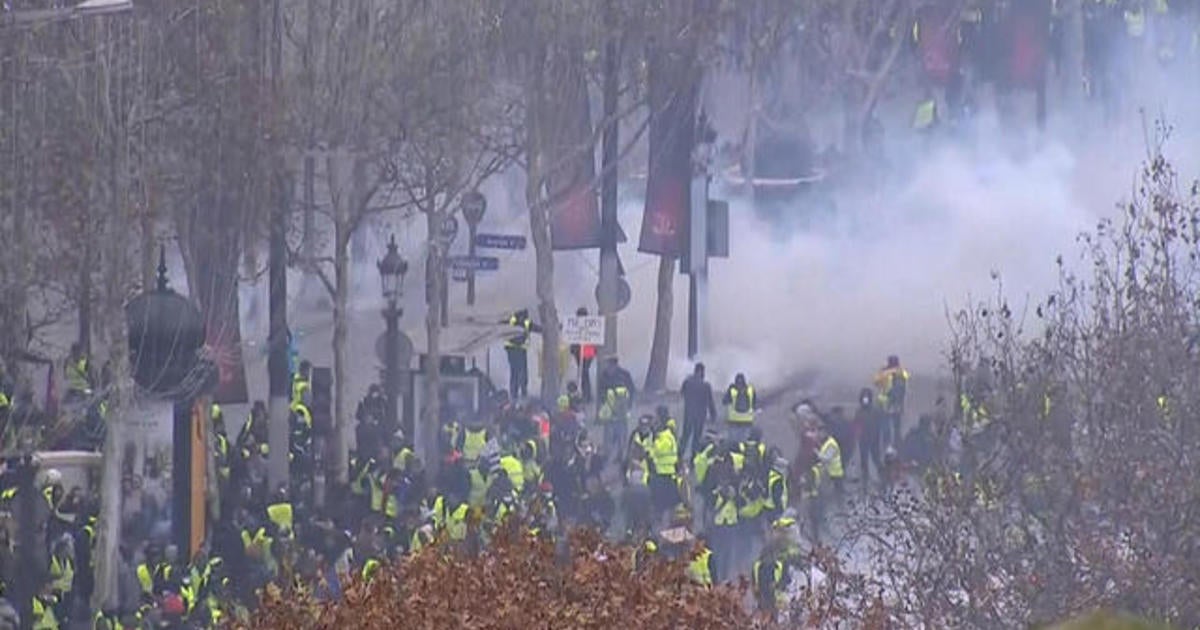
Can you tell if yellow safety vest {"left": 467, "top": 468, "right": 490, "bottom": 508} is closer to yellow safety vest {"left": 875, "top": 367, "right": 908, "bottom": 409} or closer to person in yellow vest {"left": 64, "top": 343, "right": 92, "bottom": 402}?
person in yellow vest {"left": 64, "top": 343, "right": 92, "bottom": 402}

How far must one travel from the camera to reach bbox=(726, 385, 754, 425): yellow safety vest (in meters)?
32.8

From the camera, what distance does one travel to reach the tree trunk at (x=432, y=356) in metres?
30.3

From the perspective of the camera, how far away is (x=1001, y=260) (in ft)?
127

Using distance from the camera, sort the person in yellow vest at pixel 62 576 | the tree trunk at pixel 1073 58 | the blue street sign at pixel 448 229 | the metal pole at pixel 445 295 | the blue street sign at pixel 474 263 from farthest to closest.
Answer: the tree trunk at pixel 1073 58
the metal pole at pixel 445 295
the blue street sign at pixel 448 229
the blue street sign at pixel 474 263
the person in yellow vest at pixel 62 576

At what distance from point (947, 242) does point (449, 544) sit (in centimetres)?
2970

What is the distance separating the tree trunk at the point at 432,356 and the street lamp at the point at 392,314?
347 mm

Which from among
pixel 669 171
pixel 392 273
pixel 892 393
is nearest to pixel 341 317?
pixel 392 273

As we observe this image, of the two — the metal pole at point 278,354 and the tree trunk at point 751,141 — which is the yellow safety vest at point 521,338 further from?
the tree trunk at point 751,141

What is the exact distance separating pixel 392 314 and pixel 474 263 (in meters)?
5.65

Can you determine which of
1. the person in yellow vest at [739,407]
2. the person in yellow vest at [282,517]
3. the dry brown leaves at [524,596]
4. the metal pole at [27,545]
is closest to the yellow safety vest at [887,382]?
the person in yellow vest at [739,407]

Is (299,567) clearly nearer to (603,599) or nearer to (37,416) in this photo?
(37,416)

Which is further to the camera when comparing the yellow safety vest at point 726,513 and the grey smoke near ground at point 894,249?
the grey smoke near ground at point 894,249

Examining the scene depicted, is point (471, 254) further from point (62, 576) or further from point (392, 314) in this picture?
point (62, 576)

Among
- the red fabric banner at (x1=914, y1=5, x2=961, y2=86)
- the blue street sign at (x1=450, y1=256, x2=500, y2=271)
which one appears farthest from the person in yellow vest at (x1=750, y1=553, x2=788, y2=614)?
the red fabric banner at (x1=914, y1=5, x2=961, y2=86)
